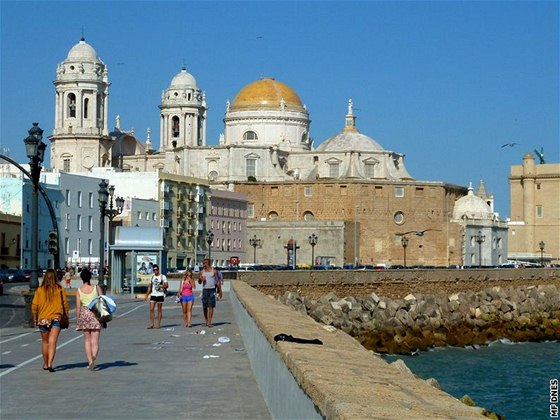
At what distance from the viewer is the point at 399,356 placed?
35.8m

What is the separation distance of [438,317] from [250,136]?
265 ft

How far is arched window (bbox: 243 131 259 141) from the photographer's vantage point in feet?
405

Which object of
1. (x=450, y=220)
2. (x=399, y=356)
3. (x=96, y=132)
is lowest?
(x=399, y=356)

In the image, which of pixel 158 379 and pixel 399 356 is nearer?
pixel 158 379

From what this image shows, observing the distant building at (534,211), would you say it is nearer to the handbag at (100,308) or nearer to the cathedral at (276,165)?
the cathedral at (276,165)

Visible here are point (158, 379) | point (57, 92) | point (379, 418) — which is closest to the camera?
point (379, 418)

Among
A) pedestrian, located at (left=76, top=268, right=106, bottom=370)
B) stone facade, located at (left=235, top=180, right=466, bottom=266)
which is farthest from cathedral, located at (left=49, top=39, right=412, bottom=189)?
pedestrian, located at (left=76, top=268, right=106, bottom=370)

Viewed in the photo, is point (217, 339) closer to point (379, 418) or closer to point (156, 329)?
point (156, 329)

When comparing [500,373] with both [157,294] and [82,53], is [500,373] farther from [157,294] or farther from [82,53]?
[82,53]

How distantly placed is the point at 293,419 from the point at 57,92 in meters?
105

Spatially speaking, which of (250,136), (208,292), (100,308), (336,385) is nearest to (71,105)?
(250,136)

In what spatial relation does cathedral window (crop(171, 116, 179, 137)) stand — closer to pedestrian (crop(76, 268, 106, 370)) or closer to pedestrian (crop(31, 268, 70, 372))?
pedestrian (crop(76, 268, 106, 370))

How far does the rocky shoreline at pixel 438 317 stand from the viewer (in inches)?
1527

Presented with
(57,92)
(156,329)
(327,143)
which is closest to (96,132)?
(57,92)
